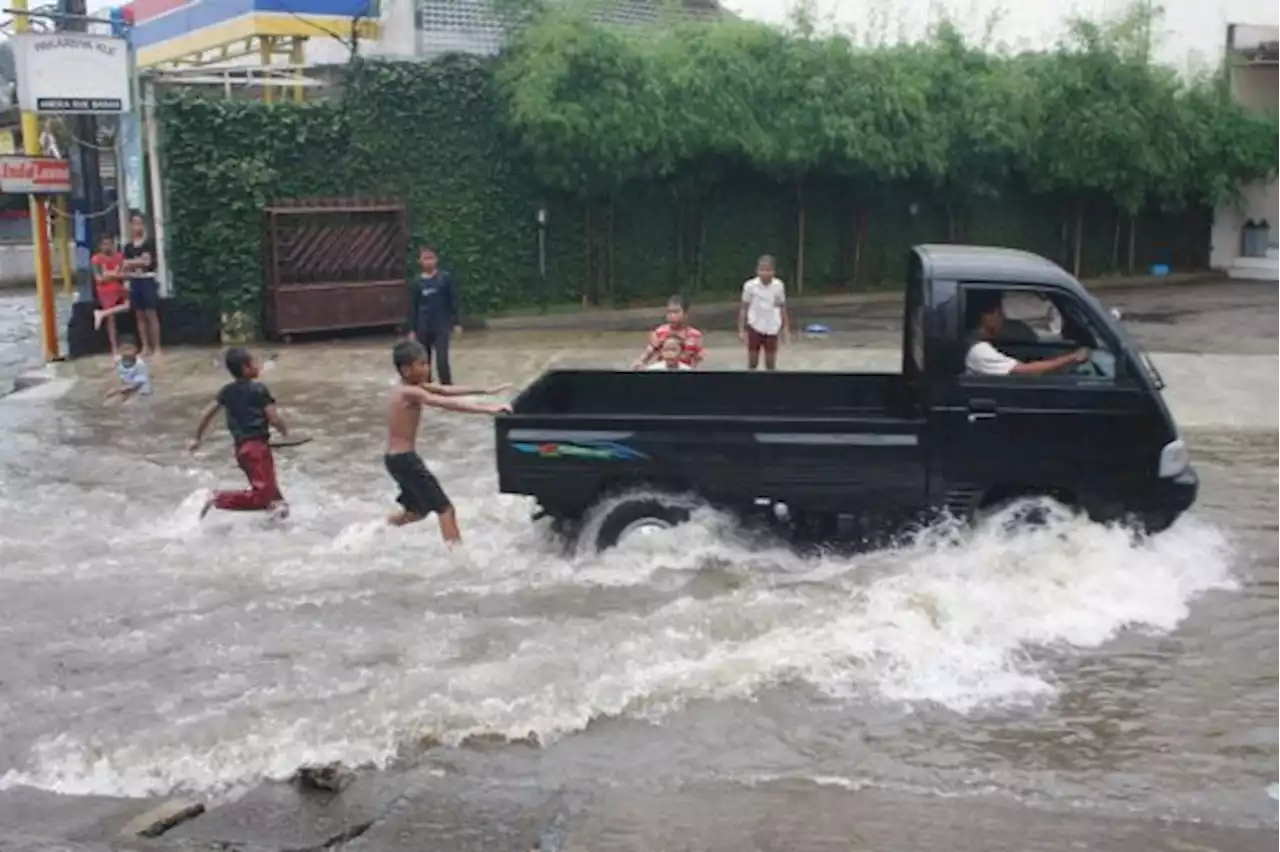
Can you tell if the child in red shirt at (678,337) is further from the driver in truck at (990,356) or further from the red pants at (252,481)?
the driver in truck at (990,356)

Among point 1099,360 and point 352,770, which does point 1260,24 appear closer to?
point 1099,360

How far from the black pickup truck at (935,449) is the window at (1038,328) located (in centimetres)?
1

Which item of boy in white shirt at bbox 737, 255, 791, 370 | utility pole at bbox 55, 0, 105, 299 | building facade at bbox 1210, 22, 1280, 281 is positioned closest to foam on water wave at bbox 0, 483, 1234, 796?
boy in white shirt at bbox 737, 255, 791, 370

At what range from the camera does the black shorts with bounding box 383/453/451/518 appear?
9328 mm

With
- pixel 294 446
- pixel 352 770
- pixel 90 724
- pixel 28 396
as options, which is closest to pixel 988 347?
pixel 352 770

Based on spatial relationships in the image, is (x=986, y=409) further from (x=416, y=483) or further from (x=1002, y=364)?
(x=416, y=483)

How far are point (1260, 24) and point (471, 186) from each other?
19703mm

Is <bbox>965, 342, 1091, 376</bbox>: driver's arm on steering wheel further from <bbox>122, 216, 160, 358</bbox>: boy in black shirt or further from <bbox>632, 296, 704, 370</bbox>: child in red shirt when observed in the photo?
<bbox>122, 216, 160, 358</bbox>: boy in black shirt

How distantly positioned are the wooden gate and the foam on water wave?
34.6ft

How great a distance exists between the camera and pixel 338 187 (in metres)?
21.2

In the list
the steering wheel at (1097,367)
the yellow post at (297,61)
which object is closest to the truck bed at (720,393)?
the steering wheel at (1097,367)

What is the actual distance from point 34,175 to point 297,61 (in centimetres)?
669

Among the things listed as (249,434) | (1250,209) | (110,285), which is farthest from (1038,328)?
(1250,209)

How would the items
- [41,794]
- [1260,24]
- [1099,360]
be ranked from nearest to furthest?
[41,794], [1099,360], [1260,24]
